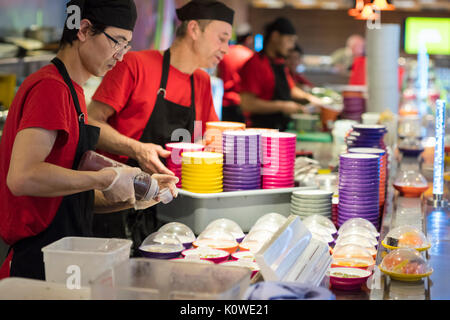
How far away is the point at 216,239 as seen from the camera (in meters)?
2.30

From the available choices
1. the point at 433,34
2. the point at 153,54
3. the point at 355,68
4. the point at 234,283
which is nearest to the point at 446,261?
the point at 234,283

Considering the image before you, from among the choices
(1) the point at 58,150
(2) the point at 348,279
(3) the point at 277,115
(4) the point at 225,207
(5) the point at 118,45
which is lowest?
(2) the point at 348,279

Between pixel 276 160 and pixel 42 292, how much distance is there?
1413mm

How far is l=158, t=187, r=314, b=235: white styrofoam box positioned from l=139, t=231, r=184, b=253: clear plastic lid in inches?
12.6

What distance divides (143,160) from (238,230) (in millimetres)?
617

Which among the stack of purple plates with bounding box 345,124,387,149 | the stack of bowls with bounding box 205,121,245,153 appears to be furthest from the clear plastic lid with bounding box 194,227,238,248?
the stack of purple plates with bounding box 345,124,387,149

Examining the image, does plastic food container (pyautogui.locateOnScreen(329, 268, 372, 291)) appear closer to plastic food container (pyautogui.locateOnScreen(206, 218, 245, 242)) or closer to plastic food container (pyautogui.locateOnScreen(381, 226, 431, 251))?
plastic food container (pyautogui.locateOnScreen(381, 226, 431, 251))

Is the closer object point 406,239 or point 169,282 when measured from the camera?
point 169,282

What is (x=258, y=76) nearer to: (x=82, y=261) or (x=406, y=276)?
(x=406, y=276)

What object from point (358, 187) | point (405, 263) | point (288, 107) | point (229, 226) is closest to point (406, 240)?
point (405, 263)

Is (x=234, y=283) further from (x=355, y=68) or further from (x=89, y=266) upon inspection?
(x=355, y=68)

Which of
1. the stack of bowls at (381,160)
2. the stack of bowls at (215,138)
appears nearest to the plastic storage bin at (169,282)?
the stack of bowls at (215,138)

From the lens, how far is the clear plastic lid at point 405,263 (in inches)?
74.7

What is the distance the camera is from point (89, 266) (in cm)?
161
